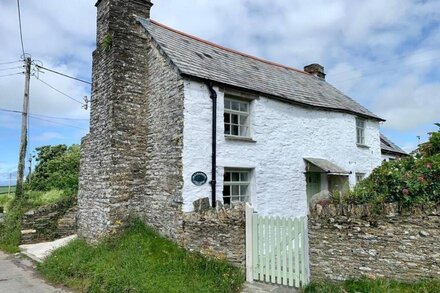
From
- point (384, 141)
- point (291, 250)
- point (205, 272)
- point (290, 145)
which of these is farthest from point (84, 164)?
point (384, 141)

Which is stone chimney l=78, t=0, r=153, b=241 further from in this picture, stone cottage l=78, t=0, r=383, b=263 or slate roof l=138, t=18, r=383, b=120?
slate roof l=138, t=18, r=383, b=120

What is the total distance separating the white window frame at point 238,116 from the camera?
10648 mm

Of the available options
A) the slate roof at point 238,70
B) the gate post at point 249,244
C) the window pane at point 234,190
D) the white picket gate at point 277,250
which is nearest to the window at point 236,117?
the slate roof at point 238,70

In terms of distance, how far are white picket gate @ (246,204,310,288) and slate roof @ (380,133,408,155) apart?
46.7 feet

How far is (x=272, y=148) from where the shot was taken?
37.6 ft

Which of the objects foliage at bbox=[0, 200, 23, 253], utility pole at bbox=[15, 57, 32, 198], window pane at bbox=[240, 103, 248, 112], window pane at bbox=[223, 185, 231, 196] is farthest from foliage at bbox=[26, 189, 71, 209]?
window pane at bbox=[240, 103, 248, 112]

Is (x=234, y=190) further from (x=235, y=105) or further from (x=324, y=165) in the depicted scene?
(x=324, y=165)

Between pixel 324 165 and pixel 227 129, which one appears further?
pixel 324 165

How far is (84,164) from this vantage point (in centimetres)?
1206

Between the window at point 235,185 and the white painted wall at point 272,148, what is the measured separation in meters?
0.26

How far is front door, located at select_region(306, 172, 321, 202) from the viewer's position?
13355mm

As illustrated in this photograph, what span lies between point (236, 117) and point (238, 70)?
262cm

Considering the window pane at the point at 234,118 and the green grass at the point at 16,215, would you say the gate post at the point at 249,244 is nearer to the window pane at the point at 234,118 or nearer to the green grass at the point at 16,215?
the window pane at the point at 234,118

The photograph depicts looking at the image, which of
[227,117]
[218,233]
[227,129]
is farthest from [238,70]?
[218,233]
